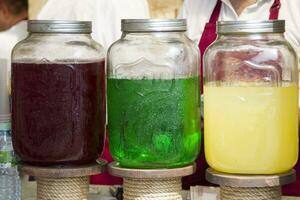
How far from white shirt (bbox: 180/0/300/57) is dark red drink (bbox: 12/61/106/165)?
83cm

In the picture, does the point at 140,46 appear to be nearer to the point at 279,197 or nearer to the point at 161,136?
the point at 161,136

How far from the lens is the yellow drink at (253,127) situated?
4.00 ft

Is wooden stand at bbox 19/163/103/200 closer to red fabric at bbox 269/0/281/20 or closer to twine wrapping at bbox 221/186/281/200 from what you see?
twine wrapping at bbox 221/186/281/200

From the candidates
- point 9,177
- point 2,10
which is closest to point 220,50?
point 9,177

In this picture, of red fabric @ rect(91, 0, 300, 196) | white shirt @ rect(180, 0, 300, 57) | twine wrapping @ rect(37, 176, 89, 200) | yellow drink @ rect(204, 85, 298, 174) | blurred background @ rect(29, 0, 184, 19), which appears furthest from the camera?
blurred background @ rect(29, 0, 184, 19)

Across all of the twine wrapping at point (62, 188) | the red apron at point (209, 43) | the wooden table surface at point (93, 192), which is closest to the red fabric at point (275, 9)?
the red apron at point (209, 43)

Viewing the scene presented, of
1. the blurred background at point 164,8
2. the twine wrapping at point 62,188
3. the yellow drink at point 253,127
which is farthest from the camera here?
the blurred background at point 164,8

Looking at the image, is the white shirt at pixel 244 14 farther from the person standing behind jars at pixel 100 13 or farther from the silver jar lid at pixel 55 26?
the silver jar lid at pixel 55 26

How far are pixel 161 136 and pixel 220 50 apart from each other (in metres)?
0.18

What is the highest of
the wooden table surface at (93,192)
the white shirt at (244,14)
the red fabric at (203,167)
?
the white shirt at (244,14)

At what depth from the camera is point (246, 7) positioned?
206 centimetres

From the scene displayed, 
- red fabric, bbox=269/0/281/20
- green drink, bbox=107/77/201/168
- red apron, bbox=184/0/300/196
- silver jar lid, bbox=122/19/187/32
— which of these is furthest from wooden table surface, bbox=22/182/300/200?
red fabric, bbox=269/0/281/20

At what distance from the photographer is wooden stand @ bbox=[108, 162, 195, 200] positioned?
1267 millimetres

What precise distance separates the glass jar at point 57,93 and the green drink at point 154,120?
56 millimetres
